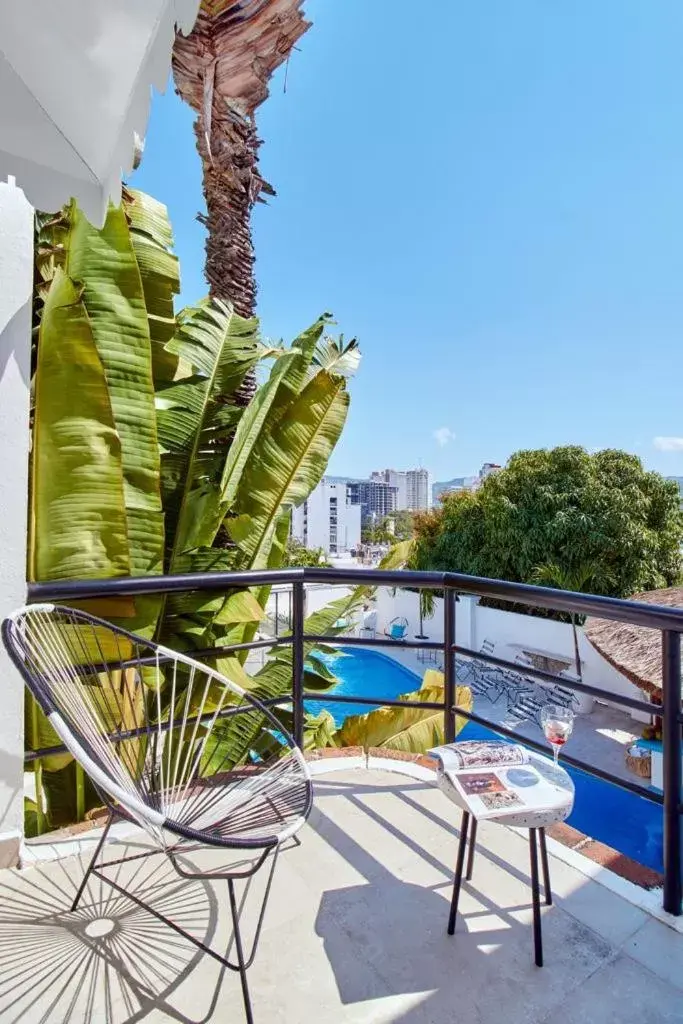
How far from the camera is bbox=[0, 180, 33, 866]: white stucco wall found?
5.68 ft

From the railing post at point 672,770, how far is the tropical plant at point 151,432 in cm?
177

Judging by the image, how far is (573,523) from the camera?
16.9 metres

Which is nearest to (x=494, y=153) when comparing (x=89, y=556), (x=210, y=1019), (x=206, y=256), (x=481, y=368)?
(x=206, y=256)

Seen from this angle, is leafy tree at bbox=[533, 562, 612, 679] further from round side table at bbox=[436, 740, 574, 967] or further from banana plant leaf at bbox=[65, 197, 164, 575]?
round side table at bbox=[436, 740, 574, 967]

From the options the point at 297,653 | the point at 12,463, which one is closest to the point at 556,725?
the point at 297,653

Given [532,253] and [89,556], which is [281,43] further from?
[532,253]

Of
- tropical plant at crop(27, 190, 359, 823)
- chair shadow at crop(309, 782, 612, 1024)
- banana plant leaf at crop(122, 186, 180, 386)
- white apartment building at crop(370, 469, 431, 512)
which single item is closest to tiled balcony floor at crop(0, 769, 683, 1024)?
chair shadow at crop(309, 782, 612, 1024)

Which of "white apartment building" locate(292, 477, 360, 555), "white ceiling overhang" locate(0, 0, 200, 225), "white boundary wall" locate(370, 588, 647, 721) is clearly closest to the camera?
"white ceiling overhang" locate(0, 0, 200, 225)

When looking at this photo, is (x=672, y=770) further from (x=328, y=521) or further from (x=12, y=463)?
(x=328, y=521)

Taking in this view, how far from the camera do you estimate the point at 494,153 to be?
55.5 ft

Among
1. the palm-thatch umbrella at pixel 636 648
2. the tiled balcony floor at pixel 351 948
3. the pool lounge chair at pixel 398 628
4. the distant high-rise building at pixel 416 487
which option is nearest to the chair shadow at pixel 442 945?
the tiled balcony floor at pixel 351 948

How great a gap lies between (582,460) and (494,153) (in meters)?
10.00

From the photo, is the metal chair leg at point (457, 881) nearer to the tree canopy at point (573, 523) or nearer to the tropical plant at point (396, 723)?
the tropical plant at point (396, 723)

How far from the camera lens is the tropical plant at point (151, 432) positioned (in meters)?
2.34
